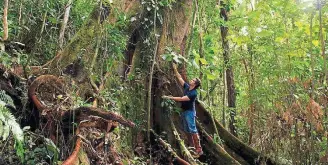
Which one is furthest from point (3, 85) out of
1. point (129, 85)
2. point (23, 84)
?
point (129, 85)

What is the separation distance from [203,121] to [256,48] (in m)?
2.32

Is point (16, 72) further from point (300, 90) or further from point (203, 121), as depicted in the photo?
point (300, 90)

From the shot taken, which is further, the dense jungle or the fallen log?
the fallen log

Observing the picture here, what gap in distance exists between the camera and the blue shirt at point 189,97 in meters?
6.04

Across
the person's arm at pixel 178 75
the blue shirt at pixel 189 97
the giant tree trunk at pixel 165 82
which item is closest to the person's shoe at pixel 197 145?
the giant tree trunk at pixel 165 82

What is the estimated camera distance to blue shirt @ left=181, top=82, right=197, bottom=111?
19.8 feet

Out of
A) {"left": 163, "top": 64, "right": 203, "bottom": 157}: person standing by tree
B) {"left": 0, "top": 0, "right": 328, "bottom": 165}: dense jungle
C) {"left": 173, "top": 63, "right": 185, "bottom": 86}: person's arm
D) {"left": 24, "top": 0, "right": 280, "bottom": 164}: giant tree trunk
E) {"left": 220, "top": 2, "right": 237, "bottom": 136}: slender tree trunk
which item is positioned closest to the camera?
{"left": 0, "top": 0, "right": 328, "bottom": 165}: dense jungle

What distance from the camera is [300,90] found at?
6.41 meters

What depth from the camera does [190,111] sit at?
612cm

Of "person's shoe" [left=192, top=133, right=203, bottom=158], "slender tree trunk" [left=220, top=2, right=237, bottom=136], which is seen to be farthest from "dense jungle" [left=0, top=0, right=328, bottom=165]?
"slender tree trunk" [left=220, top=2, right=237, bottom=136]

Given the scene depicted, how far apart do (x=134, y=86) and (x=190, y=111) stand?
1.04 meters

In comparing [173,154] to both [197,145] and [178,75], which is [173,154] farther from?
[178,75]

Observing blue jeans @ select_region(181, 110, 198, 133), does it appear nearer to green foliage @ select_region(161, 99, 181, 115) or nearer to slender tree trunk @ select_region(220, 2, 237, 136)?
green foliage @ select_region(161, 99, 181, 115)

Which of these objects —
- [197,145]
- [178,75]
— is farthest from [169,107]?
[197,145]
